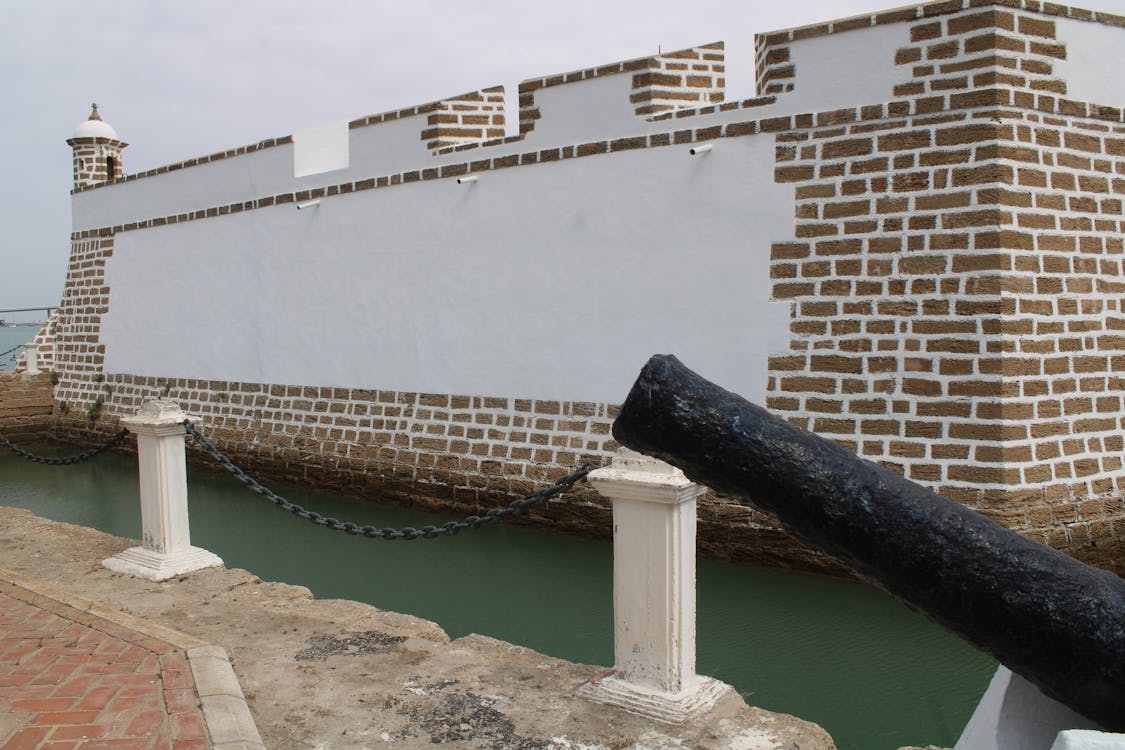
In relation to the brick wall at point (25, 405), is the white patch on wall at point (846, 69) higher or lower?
higher

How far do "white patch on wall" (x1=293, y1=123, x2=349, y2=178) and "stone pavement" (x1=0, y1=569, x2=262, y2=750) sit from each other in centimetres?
748

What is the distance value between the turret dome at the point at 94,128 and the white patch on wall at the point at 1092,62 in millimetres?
13847

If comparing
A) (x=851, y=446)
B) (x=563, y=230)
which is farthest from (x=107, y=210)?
(x=851, y=446)

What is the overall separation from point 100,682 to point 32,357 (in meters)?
13.7

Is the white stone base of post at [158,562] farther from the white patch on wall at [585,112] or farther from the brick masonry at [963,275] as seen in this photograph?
the white patch on wall at [585,112]

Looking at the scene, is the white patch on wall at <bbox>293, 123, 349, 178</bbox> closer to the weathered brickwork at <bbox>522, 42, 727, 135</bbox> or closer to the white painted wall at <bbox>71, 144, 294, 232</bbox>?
the white painted wall at <bbox>71, 144, 294, 232</bbox>

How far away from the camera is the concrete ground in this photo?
3.41 meters

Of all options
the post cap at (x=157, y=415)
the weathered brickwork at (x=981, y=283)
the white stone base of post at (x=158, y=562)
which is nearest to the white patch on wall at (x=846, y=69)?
the weathered brickwork at (x=981, y=283)

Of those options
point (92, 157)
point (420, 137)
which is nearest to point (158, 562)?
point (420, 137)

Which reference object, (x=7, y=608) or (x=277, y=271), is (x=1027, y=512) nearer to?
(x=7, y=608)

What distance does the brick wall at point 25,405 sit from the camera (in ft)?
48.9

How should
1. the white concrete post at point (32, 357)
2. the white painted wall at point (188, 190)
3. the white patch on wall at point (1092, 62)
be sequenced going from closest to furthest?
1. the white patch on wall at point (1092, 62)
2. the white painted wall at point (188, 190)
3. the white concrete post at point (32, 357)

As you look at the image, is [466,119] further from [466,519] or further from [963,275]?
[466,519]

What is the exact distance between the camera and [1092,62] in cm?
675
